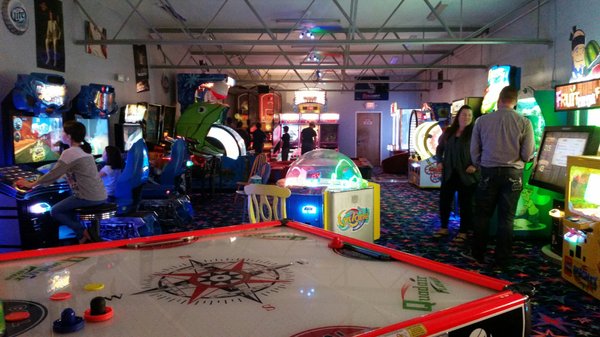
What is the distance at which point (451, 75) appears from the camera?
42.0ft

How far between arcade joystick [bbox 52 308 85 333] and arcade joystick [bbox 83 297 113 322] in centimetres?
4

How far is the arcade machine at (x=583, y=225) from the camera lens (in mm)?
3480

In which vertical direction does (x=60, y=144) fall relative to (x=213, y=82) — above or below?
below

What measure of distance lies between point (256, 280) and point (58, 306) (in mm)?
632

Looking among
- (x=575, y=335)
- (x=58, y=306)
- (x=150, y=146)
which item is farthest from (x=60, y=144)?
(x=575, y=335)

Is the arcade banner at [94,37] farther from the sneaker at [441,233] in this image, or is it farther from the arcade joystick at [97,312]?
the arcade joystick at [97,312]

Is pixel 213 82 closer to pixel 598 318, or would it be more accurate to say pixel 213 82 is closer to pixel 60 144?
pixel 60 144

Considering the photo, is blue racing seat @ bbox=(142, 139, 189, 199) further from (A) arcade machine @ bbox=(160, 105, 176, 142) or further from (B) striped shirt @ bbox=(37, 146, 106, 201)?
(A) arcade machine @ bbox=(160, 105, 176, 142)

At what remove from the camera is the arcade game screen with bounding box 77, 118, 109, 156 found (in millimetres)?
6617

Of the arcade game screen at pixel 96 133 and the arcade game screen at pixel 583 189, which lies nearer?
the arcade game screen at pixel 583 189

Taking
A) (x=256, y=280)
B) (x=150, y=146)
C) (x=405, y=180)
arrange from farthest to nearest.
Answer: (x=405, y=180) < (x=150, y=146) < (x=256, y=280)

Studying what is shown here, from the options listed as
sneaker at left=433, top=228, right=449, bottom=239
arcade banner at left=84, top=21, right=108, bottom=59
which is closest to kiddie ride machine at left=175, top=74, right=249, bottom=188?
arcade banner at left=84, top=21, right=108, bottom=59

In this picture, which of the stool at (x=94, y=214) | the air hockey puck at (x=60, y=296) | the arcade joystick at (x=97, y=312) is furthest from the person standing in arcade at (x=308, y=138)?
the arcade joystick at (x=97, y=312)

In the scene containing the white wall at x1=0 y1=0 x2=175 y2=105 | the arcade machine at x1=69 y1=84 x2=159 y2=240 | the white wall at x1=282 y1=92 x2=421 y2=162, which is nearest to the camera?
the arcade machine at x1=69 y1=84 x2=159 y2=240
